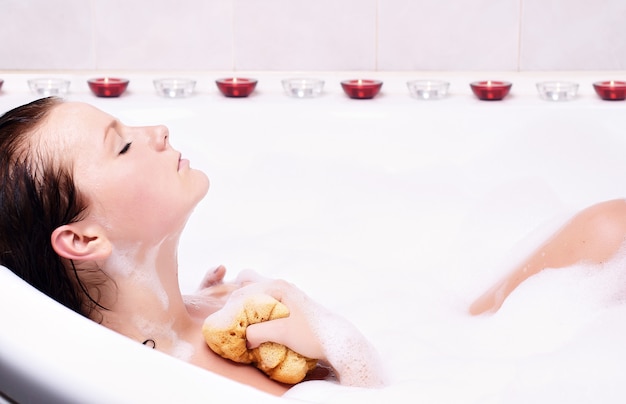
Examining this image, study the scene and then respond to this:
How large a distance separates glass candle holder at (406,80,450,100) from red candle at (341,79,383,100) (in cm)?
8

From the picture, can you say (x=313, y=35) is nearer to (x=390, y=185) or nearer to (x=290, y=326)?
(x=390, y=185)

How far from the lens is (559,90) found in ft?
6.17

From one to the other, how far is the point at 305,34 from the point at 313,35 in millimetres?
20

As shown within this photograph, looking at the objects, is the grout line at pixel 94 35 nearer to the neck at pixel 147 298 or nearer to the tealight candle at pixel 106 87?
the tealight candle at pixel 106 87

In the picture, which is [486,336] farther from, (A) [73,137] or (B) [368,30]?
(B) [368,30]

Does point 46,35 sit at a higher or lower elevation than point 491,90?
higher

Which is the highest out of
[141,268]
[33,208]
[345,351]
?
[33,208]

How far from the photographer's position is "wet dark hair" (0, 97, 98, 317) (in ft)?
3.35

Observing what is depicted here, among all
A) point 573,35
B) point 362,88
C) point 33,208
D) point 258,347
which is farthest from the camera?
point 573,35

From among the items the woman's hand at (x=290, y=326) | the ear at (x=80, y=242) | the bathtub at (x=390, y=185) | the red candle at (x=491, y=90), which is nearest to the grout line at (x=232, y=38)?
the bathtub at (x=390, y=185)

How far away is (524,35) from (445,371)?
1.04 metres

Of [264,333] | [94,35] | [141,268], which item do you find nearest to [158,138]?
[141,268]

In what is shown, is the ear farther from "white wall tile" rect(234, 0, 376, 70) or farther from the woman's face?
"white wall tile" rect(234, 0, 376, 70)

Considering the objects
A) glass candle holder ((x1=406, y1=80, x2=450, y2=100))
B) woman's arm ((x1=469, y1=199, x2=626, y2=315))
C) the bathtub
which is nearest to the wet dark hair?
the bathtub
